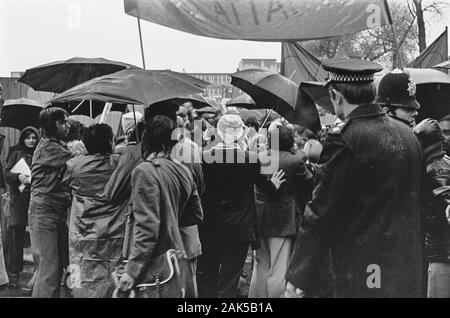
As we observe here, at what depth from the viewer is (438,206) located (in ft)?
18.7

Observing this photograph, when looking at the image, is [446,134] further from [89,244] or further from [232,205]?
[89,244]

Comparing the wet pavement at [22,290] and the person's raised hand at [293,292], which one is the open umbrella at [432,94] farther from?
the wet pavement at [22,290]

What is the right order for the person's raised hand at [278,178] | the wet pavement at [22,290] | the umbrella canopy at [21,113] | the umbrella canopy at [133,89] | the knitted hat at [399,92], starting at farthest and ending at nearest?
1. the umbrella canopy at [21,113]
2. the wet pavement at [22,290]
3. the person's raised hand at [278,178]
4. the umbrella canopy at [133,89]
5. the knitted hat at [399,92]

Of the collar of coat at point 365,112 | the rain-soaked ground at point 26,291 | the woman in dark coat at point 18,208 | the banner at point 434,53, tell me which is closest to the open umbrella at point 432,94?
the rain-soaked ground at point 26,291

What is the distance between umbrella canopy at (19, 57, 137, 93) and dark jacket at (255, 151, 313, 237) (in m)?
2.20

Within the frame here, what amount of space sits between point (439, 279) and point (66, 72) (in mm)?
4877

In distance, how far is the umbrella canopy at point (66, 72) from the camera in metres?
8.45

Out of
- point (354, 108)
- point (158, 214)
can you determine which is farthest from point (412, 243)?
point (158, 214)

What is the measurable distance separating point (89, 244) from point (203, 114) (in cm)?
542

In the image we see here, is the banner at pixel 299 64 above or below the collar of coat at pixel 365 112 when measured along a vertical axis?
above

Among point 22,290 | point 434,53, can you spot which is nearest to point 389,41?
point 434,53

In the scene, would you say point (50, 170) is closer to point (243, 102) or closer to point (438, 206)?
point (438, 206)

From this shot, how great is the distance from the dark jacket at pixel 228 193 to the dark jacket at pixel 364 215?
2526 mm

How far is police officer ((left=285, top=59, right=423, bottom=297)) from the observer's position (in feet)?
13.5
